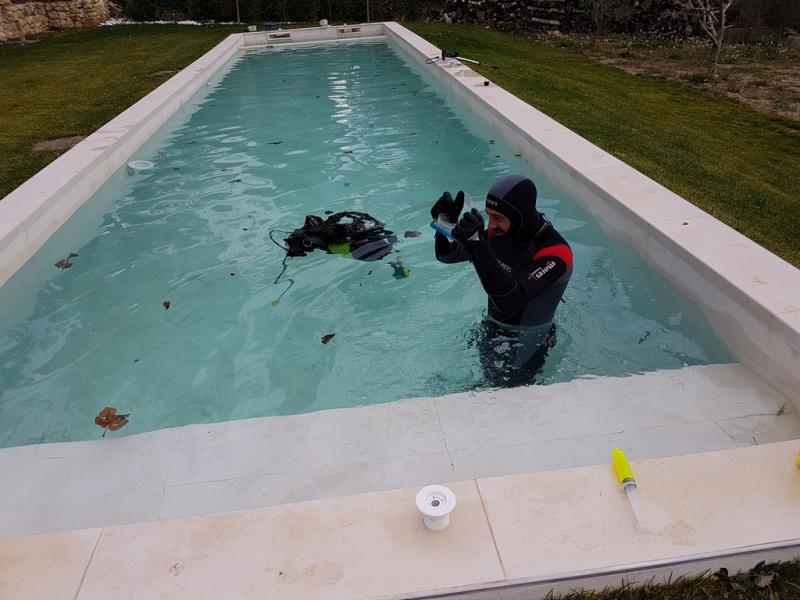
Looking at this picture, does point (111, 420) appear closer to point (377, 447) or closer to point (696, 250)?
point (377, 447)

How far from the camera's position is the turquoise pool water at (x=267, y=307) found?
4258 millimetres

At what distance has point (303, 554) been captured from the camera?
2287 millimetres

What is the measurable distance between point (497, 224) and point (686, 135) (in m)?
5.92

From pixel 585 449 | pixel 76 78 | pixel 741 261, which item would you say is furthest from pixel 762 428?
pixel 76 78

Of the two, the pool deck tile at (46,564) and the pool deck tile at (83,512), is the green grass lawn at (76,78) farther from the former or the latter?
the pool deck tile at (46,564)

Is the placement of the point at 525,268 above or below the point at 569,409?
above

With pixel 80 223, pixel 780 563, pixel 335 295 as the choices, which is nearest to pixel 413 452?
pixel 780 563

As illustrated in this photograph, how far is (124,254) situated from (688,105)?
9.04 meters

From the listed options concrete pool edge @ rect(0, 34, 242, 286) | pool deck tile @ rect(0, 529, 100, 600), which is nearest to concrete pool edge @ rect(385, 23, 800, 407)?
pool deck tile @ rect(0, 529, 100, 600)

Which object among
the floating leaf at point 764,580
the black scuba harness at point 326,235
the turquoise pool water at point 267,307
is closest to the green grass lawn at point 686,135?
the turquoise pool water at point 267,307

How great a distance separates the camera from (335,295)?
214 inches

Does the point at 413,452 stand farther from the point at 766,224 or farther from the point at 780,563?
the point at 766,224

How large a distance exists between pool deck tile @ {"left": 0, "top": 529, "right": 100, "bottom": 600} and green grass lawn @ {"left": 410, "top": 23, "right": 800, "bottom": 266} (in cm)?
495

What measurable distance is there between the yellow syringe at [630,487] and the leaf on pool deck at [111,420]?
119 inches
